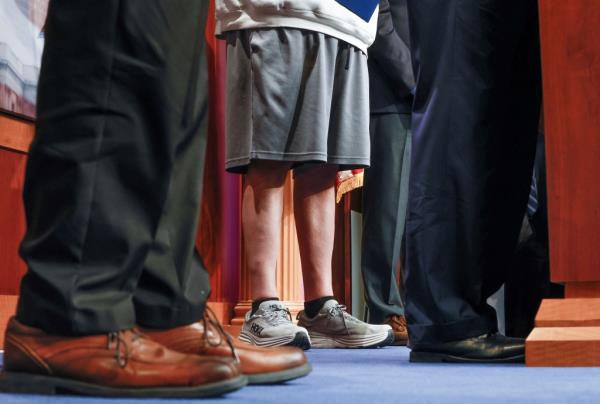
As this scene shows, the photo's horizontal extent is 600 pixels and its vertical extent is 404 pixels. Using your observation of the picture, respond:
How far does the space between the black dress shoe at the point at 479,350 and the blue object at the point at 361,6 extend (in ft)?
3.01

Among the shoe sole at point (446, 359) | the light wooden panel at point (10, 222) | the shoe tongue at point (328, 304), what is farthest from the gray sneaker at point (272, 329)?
the light wooden panel at point (10, 222)

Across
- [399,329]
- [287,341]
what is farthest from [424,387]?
[399,329]

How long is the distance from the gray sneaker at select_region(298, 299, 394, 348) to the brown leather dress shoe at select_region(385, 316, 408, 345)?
32cm

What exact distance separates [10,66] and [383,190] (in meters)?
1.21

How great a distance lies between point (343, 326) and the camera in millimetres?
2174

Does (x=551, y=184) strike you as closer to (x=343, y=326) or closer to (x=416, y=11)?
(x=416, y=11)

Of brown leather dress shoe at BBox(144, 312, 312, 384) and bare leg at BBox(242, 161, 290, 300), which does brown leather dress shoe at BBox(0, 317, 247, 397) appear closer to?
brown leather dress shoe at BBox(144, 312, 312, 384)

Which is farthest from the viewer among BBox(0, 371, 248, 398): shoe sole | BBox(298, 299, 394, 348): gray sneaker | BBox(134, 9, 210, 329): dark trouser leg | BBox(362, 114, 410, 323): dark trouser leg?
BBox(362, 114, 410, 323): dark trouser leg

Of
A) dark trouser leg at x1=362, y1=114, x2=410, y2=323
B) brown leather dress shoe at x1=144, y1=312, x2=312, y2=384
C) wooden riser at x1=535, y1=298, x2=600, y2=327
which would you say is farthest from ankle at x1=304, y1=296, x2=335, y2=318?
brown leather dress shoe at x1=144, y1=312, x2=312, y2=384

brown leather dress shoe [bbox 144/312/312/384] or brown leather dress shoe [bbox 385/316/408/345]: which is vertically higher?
brown leather dress shoe [bbox 144/312/312/384]

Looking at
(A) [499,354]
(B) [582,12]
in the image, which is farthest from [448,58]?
(A) [499,354]

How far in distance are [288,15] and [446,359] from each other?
0.96 metres

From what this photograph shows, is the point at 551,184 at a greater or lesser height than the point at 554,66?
lesser

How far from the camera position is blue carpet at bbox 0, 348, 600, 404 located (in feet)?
2.89
